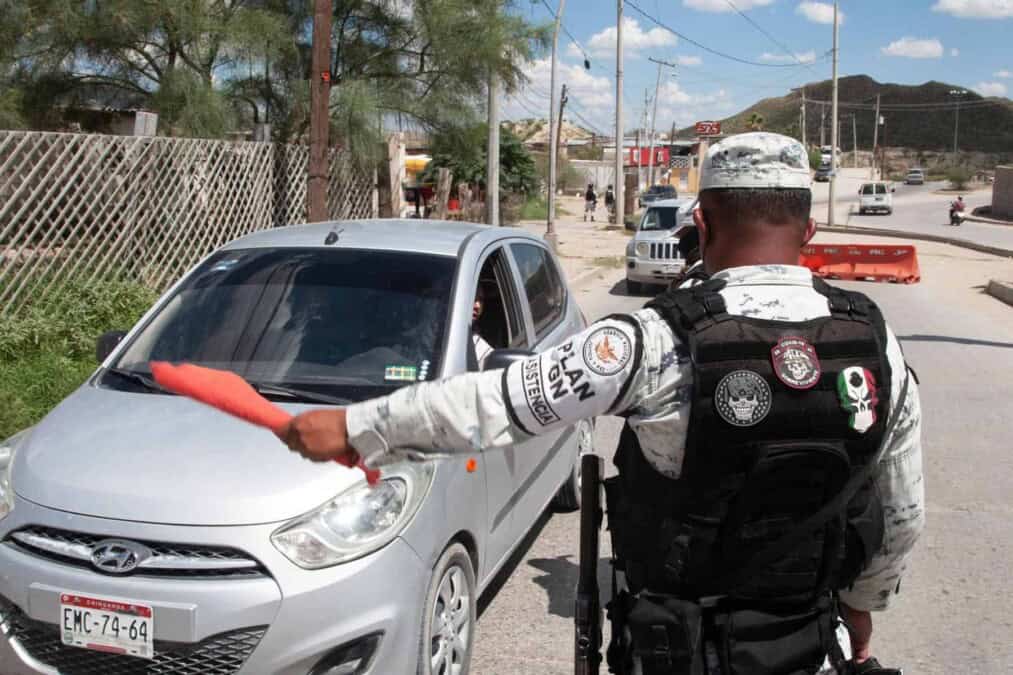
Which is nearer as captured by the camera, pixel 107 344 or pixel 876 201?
pixel 107 344

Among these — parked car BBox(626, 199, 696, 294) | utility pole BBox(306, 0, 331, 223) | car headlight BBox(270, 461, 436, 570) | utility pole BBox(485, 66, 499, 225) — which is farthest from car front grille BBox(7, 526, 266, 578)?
parked car BBox(626, 199, 696, 294)

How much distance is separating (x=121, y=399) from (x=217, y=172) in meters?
8.34

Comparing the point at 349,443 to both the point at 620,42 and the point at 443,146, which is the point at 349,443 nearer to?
the point at 443,146

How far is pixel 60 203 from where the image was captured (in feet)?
30.3

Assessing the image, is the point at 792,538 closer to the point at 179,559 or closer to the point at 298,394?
the point at 179,559

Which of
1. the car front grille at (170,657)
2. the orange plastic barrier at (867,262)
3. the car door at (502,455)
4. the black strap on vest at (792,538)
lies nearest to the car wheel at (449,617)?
the car door at (502,455)

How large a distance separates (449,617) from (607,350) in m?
1.97

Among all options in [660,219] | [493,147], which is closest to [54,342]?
[493,147]

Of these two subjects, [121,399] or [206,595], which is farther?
[121,399]

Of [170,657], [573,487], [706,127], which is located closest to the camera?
[170,657]

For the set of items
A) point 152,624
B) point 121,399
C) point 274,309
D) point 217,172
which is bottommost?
point 152,624

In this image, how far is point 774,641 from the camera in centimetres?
185

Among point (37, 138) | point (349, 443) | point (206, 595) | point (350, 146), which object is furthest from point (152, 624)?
point (350, 146)

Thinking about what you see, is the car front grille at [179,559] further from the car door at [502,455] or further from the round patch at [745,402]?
the round patch at [745,402]
